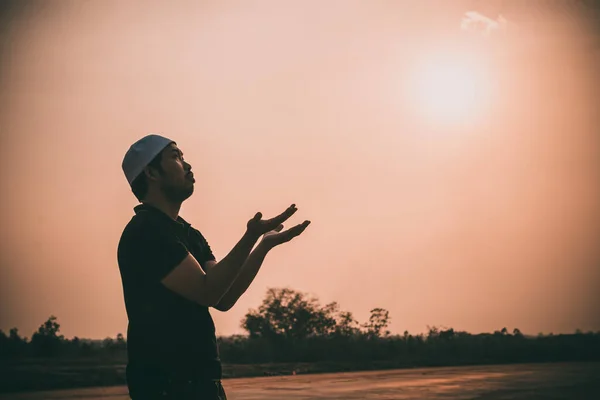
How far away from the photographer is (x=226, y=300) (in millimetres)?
3182

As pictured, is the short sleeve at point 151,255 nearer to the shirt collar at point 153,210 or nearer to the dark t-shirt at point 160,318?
the dark t-shirt at point 160,318

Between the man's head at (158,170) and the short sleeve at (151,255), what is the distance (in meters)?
0.22

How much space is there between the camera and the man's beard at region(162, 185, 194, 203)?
2975mm

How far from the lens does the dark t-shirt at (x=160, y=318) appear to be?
273cm

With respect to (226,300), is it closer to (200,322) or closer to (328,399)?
(200,322)

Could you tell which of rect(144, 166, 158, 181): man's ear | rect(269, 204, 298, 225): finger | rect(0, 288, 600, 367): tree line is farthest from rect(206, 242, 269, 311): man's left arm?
rect(0, 288, 600, 367): tree line

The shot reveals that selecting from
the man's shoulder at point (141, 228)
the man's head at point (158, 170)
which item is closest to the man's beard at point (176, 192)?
the man's head at point (158, 170)

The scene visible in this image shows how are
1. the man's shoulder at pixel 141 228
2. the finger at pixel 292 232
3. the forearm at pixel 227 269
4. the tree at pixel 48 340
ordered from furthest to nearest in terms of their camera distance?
the tree at pixel 48 340 < the finger at pixel 292 232 < the man's shoulder at pixel 141 228 < the forearm at pixel 227 269

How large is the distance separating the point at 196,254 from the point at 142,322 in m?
0.39

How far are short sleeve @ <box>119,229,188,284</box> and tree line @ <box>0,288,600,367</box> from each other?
2502cm

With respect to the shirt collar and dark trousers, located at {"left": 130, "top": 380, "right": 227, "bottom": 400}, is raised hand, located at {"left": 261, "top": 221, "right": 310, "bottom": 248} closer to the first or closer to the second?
the shirt collar

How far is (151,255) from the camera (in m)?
2.77

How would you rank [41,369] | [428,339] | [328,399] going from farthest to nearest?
[428,339]
[41,369]
[328,399]

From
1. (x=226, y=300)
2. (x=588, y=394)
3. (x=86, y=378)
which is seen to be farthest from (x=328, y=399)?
(x=226, y=300)
